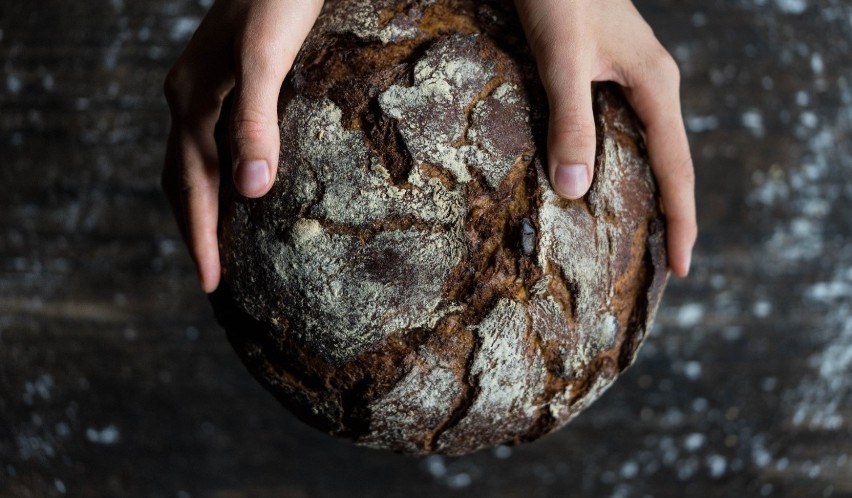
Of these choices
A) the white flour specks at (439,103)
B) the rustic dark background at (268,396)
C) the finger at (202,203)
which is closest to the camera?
the white flour specks at (439,103)

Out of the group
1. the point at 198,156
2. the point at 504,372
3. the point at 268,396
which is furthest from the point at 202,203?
the point at 268,396

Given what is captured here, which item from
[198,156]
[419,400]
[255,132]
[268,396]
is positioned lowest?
[268,396]

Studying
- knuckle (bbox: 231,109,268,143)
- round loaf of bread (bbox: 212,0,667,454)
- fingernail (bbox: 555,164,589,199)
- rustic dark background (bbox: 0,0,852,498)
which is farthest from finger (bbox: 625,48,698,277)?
rustic dark background (bbox: 0,0,852,498)

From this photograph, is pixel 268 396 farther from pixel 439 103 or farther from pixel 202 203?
pixel 439 103

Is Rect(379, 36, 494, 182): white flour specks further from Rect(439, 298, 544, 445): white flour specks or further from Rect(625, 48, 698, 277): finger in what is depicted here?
Rect(625, 48, 698, 277): finger

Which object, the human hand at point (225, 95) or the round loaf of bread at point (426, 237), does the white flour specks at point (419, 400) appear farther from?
the human hand at point (225, 95)

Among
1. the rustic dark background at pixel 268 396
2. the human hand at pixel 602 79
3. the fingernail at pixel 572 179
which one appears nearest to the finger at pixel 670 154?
the human hand at pixel 602 79

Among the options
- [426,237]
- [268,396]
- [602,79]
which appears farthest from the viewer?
[268,396]
